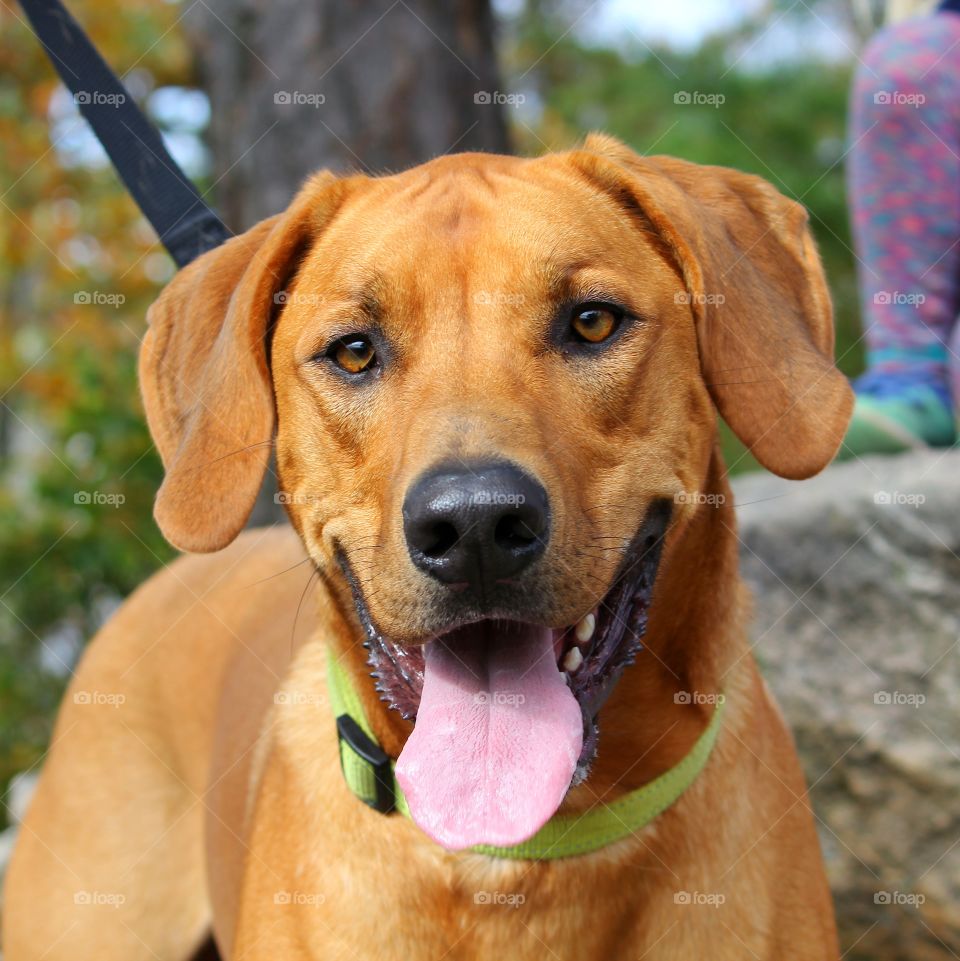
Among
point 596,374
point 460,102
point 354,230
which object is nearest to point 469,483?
point 596,374

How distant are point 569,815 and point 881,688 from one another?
2002 mm

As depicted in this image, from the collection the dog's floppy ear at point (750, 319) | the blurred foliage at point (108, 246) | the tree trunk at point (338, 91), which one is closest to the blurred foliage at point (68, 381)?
the blurred foliage at point (108, 246)

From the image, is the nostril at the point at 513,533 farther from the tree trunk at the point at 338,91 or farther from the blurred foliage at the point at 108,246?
the tree trunk at the point at 338,91

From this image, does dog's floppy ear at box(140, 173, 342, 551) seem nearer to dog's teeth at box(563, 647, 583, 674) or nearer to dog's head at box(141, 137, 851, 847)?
dog's head at box(141, 137, 851, 847)

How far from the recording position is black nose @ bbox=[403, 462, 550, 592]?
205cm

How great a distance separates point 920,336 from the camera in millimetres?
4848

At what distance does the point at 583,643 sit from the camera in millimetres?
2387

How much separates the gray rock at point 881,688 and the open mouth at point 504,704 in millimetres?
1949

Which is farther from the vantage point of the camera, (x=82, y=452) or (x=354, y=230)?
(x=82, y=452)

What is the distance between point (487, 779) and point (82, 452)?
230 inches

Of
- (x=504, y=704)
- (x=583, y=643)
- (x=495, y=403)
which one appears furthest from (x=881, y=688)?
(x=495, y=403)

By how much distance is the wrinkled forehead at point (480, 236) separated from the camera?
8.17ft

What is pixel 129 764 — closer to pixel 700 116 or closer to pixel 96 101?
pixel 96 101

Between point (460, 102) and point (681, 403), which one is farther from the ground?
point (681, 403)
